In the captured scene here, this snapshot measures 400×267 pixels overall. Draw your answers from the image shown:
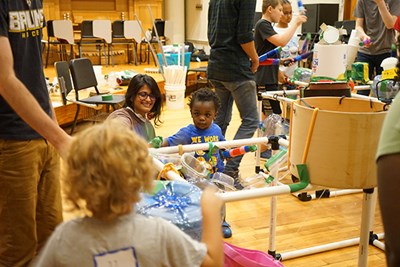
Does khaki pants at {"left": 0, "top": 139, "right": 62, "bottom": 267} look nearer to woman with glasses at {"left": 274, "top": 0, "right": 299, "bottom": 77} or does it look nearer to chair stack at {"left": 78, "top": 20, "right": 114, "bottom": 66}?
woman with glasses at {"left": 274, "top": 0, "right": 299, "bottom": 77}

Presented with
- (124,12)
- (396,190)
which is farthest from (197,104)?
(124,12)

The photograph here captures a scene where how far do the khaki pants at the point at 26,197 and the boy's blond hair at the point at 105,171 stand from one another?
2.52 ft

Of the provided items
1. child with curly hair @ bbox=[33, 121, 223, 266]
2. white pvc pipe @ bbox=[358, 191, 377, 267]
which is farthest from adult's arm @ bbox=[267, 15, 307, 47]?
child with curly hair @ bbox=[33, 121, 223, 266]

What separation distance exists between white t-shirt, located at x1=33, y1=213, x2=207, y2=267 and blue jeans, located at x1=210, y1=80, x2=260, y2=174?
90.1 inches

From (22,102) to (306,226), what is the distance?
2.04 m

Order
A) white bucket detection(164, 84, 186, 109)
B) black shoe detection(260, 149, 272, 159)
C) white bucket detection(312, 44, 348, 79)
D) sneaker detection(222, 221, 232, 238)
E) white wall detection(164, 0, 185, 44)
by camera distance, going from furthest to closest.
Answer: white wall detection(164, 0, 185, 44) < white bucket detection(164, 84, 186, 109) < black shoe detection(260, 149, 272, 159) < white bucket detection(312, 44, 348, 79) < sneaker detection(222, 221, 232, 238)

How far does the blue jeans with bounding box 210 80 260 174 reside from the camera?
3371 mm

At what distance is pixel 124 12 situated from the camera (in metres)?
11.4

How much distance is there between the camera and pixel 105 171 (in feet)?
3.16

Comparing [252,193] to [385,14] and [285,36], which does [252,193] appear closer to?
[285,36]

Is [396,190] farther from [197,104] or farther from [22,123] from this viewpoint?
[197,104]

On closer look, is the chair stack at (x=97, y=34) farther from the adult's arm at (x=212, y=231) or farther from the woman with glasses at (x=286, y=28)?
the adult's arm at (x=212, y=231)

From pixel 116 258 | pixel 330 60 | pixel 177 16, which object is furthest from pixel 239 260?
pixel 177 16

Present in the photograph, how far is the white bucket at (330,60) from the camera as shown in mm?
3480
